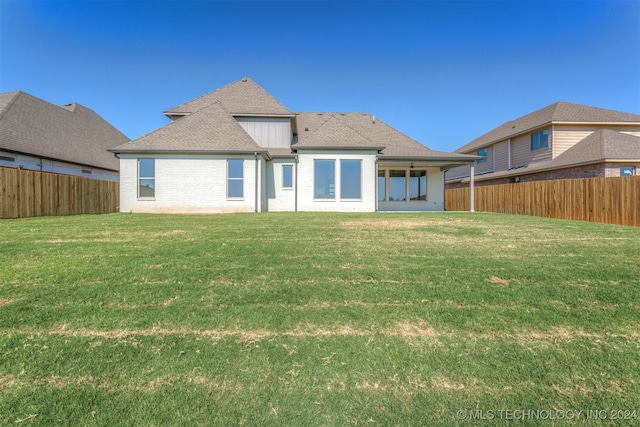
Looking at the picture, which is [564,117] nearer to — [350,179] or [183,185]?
[350,179]

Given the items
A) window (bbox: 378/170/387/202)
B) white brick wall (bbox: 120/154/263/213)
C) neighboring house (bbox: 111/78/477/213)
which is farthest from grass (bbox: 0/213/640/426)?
window (bbox: 378/170/387/202)

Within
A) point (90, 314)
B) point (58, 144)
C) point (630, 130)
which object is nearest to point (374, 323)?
point (90, 314)

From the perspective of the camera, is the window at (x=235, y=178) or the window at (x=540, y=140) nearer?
the window at (x=235, y=178)

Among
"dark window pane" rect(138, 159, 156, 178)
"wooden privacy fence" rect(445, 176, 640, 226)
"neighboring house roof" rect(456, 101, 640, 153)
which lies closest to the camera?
"wooden privacy fence" rect(445, 176, 640, 226)

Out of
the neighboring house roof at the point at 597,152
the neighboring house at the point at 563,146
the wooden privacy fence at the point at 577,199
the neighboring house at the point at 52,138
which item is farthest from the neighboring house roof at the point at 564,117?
the neighboring house at the point at 52,138

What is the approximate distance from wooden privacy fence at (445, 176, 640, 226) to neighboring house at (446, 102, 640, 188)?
2944mm

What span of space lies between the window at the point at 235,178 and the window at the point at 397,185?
8.99 meters

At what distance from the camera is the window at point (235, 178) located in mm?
14133

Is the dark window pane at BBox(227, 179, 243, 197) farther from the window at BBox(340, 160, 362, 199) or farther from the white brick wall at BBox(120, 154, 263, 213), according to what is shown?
the window at BBox(340, 160, 362, 199)

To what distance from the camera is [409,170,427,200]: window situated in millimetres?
17750

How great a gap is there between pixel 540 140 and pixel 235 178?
71.7 feet

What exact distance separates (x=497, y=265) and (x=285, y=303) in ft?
12.3

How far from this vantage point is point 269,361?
103 inches

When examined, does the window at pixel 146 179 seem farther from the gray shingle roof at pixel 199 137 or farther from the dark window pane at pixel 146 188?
the gray shingle roof at pixel 199 137
